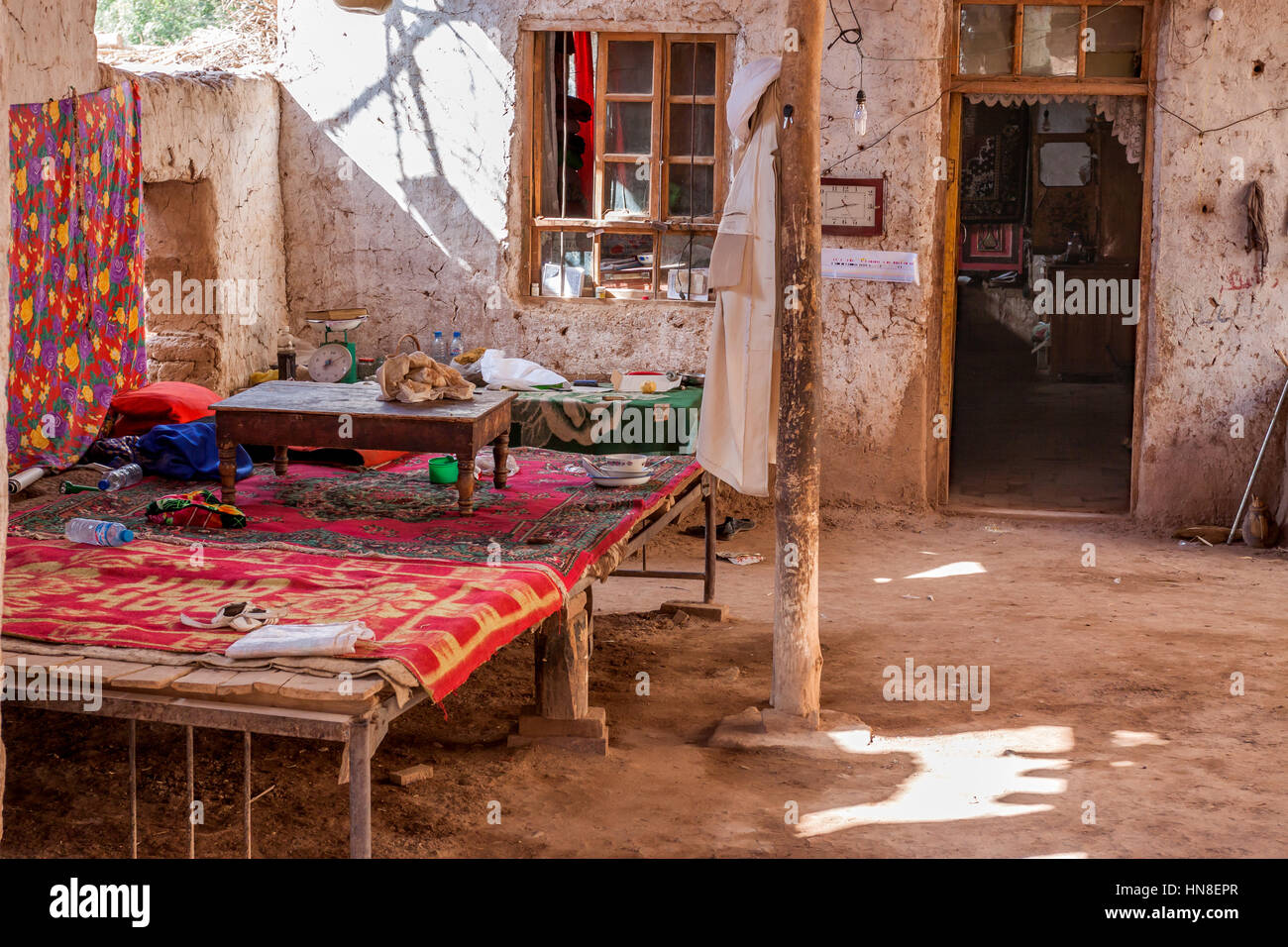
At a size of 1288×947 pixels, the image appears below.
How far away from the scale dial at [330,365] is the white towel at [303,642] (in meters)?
4.34

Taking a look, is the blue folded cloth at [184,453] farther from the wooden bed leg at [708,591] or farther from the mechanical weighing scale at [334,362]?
the wooden bed leg at [708,591]

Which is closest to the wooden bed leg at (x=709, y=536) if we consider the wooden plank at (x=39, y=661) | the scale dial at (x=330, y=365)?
the scale dial at (x=330, y=365)

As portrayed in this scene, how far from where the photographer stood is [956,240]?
898 centimetres

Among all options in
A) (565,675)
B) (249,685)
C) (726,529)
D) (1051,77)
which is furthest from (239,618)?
(1051,77)

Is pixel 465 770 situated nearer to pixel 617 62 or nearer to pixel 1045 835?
pixel 1045 835

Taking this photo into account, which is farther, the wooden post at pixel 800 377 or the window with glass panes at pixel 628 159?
the window with glass panes at pixel 628 159

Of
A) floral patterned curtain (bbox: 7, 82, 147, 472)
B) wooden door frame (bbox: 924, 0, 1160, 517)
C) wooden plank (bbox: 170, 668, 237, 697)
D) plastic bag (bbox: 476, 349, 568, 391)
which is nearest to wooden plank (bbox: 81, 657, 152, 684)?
wooden plank (bbox: 170, 668, 237, 697)

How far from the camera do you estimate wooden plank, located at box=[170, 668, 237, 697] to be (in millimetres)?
3398

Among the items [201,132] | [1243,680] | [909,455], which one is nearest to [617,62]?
[201,132]

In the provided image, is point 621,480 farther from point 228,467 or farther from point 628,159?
point 628,159

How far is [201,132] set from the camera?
786 centimetres

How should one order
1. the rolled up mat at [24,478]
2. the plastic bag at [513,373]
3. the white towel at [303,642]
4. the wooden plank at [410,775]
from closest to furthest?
1. the white towel at [303,642]
2. the wooden plank at [410,775]
3. the rolled up mat at [24,478]
4. the plastic bag at [513,373]

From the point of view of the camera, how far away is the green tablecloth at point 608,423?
770 centimetres

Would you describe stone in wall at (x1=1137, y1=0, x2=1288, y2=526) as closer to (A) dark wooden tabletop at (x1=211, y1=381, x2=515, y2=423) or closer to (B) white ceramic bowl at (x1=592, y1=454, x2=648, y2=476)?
(B) white ceramic bowl at (x1=592, y1=454, x2=648, y2=476)
